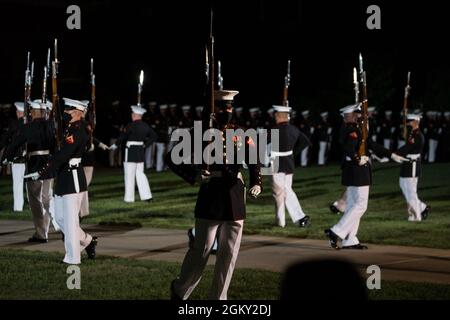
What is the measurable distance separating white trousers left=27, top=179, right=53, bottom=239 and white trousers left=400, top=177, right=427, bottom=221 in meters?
6.35

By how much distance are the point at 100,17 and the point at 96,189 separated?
57.0 feet

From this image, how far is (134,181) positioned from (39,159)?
6.98 metres

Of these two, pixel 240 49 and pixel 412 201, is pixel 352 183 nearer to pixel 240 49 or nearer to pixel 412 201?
pixel 412 201

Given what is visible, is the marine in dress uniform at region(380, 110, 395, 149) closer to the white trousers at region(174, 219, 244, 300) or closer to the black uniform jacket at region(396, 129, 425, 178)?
the black uniform jacket at region(396, 129, 425, 178)

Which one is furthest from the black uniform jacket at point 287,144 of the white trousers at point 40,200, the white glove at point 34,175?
the white glove at point 34,175

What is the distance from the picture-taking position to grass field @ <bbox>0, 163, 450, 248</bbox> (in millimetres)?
15338

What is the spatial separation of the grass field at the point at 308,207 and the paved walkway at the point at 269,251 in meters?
0.78

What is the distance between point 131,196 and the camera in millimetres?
20781

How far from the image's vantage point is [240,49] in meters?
42.5

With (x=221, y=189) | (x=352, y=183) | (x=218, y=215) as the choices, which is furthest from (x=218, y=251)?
(x=352, y=183)

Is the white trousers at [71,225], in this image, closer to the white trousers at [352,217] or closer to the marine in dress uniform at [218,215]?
the marine in dress uniform at [218,215]

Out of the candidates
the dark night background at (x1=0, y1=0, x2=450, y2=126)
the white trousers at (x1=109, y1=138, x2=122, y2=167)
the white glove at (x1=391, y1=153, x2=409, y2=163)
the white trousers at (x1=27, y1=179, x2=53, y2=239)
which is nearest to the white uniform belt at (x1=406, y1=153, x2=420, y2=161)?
the white glove at (x1=391, y1=153, x2=409, y2=163)

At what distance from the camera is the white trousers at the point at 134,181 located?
20.8 metres
